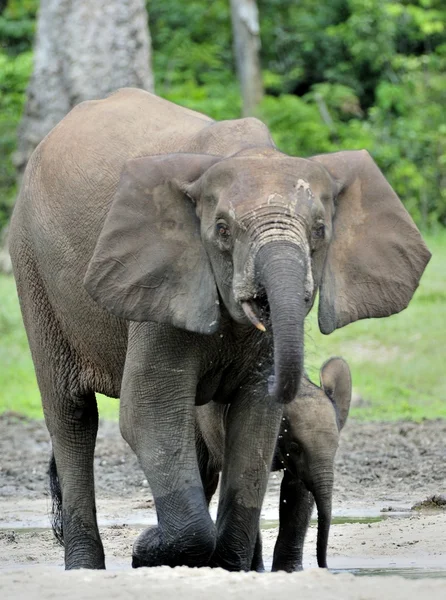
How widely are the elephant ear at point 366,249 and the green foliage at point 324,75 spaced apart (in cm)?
1515

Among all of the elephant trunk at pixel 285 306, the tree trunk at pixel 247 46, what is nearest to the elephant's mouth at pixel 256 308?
the elephant trunk at pixel 285 306

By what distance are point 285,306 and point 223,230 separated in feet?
2.00

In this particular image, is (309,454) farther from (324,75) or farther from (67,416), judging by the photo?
(324,75)

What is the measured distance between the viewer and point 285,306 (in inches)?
214

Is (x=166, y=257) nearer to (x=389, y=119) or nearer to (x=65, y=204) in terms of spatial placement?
(x=65, y=204)

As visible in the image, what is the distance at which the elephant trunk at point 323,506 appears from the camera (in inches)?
279

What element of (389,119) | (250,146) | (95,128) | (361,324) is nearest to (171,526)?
(250,146)

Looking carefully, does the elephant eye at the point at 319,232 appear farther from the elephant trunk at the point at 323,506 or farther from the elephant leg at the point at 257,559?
the elephant leg at the point at 257,559

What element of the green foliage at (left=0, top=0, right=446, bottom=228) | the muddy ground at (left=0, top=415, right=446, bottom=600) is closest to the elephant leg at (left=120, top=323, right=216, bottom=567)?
the muddy ground at (left=0, top=415, right=446, bottom=600)

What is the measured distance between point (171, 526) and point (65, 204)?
174 cm

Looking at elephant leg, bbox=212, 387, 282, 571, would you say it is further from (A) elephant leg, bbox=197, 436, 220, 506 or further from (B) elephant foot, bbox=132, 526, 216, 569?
(A) elephant leg, bbox=197, 436, 220, 506

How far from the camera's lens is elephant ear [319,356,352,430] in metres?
7.93

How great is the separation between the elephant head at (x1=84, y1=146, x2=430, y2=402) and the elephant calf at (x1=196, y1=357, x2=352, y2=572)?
98 centimetres

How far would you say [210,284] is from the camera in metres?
6.09
